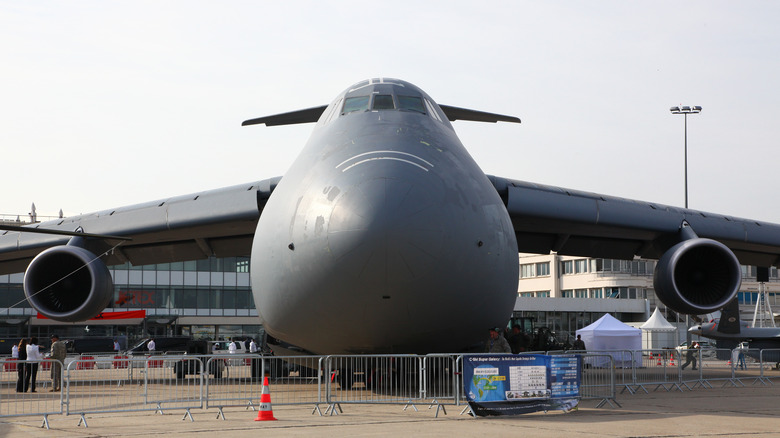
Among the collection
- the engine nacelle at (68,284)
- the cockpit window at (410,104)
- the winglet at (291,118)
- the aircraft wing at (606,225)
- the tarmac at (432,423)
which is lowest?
the tarmac at (432,423)

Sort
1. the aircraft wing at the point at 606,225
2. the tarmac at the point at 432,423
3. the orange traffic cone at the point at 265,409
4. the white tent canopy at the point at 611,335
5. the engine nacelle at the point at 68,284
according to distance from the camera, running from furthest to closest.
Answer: the white tent canopy at the point at 611,335 < the aircraft wing at the point at 606,225 < the engine nacelle at the point at 68,284 < the orange traffic cone at the point at 265,409 < the tarmac at the point at 432,423

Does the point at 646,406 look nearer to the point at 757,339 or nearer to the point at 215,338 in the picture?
the point at 757,339

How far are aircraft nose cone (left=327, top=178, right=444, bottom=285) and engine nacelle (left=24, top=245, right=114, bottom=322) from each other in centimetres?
624

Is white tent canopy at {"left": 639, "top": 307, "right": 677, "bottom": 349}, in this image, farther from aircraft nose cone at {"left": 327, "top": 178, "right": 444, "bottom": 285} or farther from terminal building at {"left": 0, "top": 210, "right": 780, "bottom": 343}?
aircraft nose cone at {"left": 327, "top": 178, "right": 444, "bottom": 285}

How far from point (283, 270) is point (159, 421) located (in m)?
2.25

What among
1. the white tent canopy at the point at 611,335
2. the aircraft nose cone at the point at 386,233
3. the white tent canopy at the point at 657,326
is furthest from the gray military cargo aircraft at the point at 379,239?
the white tent canopy at the point at 657,326

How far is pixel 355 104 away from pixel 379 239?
377cm

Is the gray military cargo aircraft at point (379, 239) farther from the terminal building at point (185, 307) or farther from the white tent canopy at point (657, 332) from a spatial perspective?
the terminal building at point (185, 307)

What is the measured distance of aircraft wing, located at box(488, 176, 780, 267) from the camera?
14047mm

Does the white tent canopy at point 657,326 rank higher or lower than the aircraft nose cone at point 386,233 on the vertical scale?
lower

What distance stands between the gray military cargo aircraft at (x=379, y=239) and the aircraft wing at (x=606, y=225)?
0.16 ft

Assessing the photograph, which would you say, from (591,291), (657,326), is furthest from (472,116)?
(591,291)

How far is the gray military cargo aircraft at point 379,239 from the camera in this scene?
29.8ft

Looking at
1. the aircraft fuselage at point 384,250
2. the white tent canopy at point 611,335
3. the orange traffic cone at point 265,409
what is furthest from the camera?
the white tent canopy at point 611,335
